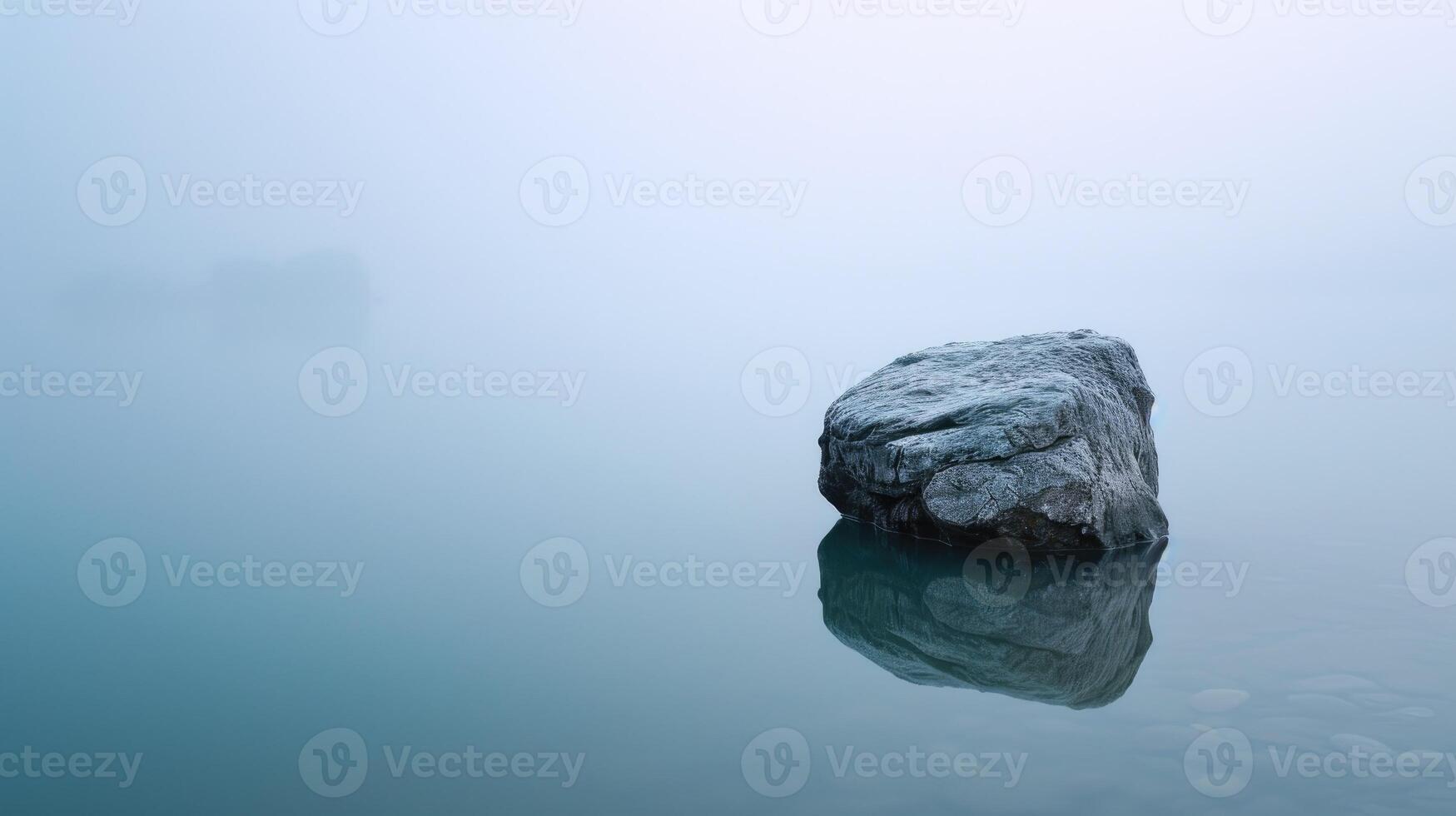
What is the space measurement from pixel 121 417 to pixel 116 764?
34.8ft

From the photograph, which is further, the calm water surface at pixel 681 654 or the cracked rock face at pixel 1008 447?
the cracked rock face at pixel 1008 447

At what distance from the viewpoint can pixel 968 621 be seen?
256 inches

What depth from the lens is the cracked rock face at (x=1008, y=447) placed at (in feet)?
25.2

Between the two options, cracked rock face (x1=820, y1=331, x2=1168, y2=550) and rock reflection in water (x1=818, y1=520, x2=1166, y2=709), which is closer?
rock reflection in water (x1=818, y1=520, x2=1166, y2=709)

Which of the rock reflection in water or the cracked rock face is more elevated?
the cracked rock face

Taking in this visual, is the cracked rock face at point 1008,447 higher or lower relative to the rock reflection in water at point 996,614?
higher

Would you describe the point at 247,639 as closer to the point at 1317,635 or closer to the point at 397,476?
the point at 397,476

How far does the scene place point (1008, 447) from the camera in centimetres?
768

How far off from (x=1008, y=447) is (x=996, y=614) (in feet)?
4.78

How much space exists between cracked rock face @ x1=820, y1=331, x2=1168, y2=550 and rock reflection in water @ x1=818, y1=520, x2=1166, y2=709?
0.23m

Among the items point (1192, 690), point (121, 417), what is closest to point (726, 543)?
point (1192, 690)

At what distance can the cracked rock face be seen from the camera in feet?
25.2

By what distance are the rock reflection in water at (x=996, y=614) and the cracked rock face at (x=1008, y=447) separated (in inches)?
9.2

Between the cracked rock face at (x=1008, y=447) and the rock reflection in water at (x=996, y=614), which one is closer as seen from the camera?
the rock reflection in water at (x=996, y=614)
